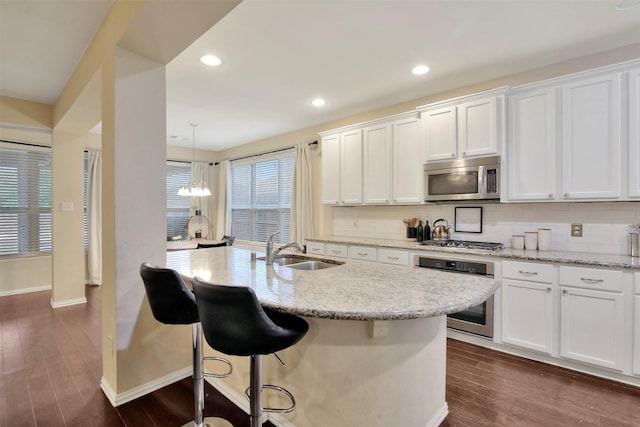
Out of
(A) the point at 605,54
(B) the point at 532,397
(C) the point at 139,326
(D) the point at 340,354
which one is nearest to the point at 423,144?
(A) the point at 605,54

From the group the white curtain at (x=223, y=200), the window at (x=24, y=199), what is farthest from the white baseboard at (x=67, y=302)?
the white curtain at (x=223, y=200)

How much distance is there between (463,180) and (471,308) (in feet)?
4.17

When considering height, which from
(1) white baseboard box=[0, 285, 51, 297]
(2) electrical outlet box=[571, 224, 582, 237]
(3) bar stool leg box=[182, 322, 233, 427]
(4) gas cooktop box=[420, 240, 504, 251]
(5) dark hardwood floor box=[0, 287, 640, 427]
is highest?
(2) electrical outlet box=[571, 224, 582, 237]

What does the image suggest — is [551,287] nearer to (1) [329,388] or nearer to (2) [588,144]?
(2) [588,144]

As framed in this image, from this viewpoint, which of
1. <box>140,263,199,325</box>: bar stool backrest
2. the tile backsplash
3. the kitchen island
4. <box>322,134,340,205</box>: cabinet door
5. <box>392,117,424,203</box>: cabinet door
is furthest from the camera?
<box>322,134,340,205</box>: cabinet door

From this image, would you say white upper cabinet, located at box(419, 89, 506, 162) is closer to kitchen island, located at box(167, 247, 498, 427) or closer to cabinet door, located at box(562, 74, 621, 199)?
cabinet door, located at box(562, 74, 621, 199)

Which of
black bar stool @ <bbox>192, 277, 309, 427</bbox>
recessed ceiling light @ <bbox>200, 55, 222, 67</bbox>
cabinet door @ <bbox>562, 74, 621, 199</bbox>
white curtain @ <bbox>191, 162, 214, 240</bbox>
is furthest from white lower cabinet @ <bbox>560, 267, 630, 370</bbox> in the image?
white curtain @ <bbox>191, 162, 214, 240</bbox>

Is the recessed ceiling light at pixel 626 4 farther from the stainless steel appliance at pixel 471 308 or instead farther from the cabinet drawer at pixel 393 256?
the cabinet drawer at pixel 393 256

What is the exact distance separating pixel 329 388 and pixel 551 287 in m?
2.11

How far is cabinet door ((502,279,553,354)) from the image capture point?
2.59 metres

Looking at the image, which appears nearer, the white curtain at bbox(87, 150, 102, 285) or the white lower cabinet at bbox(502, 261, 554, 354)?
the white lower cabinet at bbox(502, 261, 554, 354)

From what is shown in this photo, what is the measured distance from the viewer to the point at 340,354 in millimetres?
1523

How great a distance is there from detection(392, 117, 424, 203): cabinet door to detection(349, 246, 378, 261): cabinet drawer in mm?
689

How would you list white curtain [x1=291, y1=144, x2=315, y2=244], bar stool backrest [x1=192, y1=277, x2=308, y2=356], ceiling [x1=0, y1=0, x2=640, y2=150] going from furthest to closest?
1. white curtain [x1=291, y1=144, x2=315, y2=244]
2. ceiling [x1=0, y1=0, x2=640, y2=150]
3. bar stool backrest [x1=192, y1=277, x2=308, y2=356]
